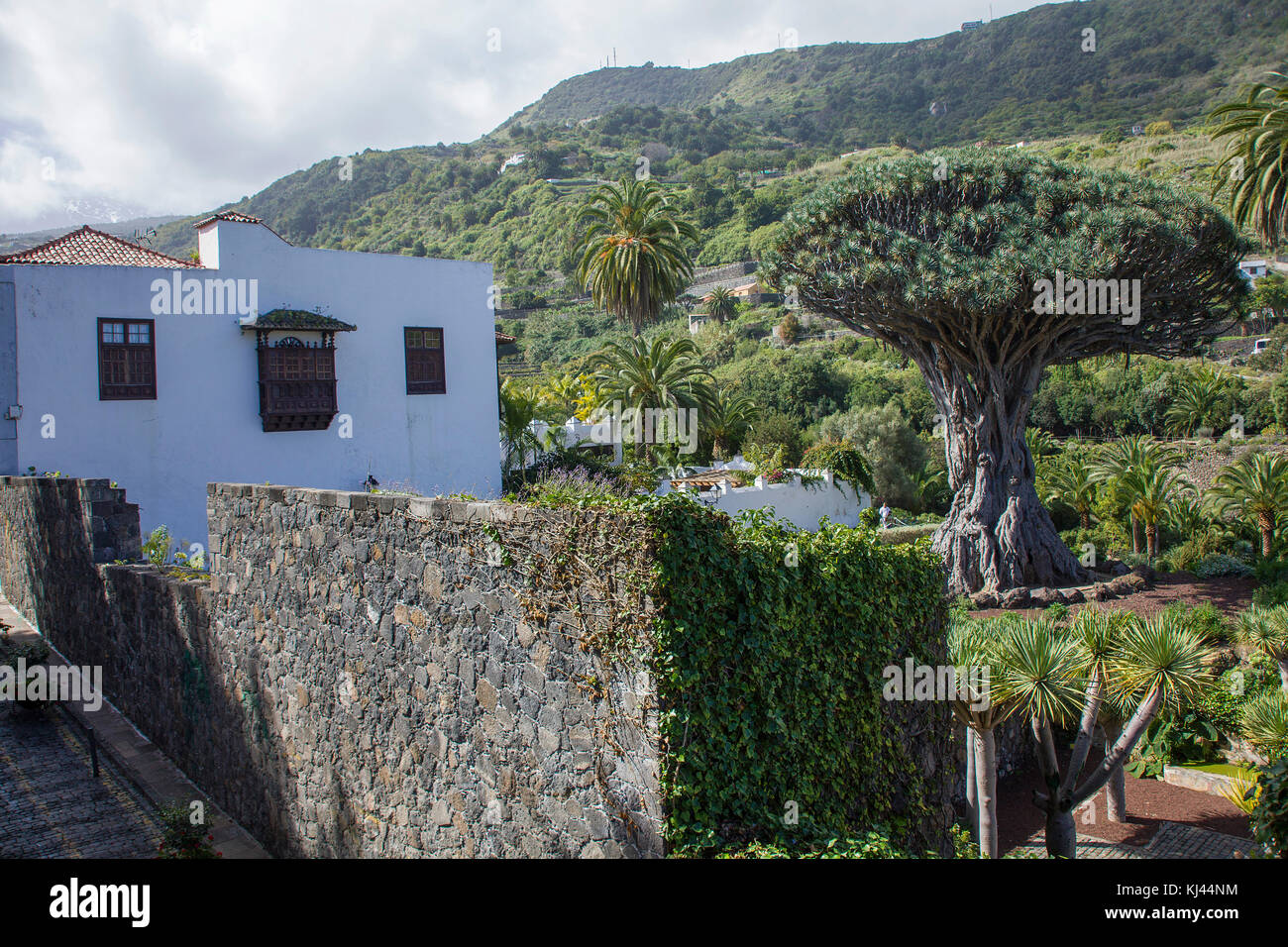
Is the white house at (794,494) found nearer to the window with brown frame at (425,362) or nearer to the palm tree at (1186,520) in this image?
the window with brown frame at (425,362)

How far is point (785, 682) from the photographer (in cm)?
563

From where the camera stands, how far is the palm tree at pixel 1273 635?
12867 mm

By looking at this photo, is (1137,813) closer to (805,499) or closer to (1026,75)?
(805,499)

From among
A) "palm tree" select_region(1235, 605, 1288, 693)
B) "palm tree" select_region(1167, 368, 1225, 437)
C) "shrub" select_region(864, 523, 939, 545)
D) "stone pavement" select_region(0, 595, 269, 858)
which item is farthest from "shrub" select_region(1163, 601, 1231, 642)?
"palm tree" select_region(1167, 368, 1225, 437)

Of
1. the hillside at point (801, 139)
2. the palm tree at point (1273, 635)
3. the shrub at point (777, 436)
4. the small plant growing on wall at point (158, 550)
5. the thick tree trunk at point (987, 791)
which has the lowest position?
the thick tree trunk at point (987, 791)

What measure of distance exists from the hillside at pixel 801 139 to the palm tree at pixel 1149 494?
36884 millimetres

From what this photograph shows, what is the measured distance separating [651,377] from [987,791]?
73.1 feet

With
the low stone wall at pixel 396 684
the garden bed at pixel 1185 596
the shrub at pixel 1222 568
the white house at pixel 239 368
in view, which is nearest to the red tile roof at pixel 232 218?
the white house at pixel 239 368

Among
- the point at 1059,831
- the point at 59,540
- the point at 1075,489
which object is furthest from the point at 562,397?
the point at 1059,831

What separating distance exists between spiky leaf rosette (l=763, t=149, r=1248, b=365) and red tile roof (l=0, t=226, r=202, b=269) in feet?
48.9

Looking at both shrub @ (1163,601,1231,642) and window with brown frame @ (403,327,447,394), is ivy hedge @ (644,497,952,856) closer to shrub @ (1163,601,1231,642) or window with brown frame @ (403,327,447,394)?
shrub @ (1163,601,1231,642)

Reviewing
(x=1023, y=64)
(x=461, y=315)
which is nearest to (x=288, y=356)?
(x=461, y=315)

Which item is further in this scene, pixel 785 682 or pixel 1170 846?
pixel 1170 846
